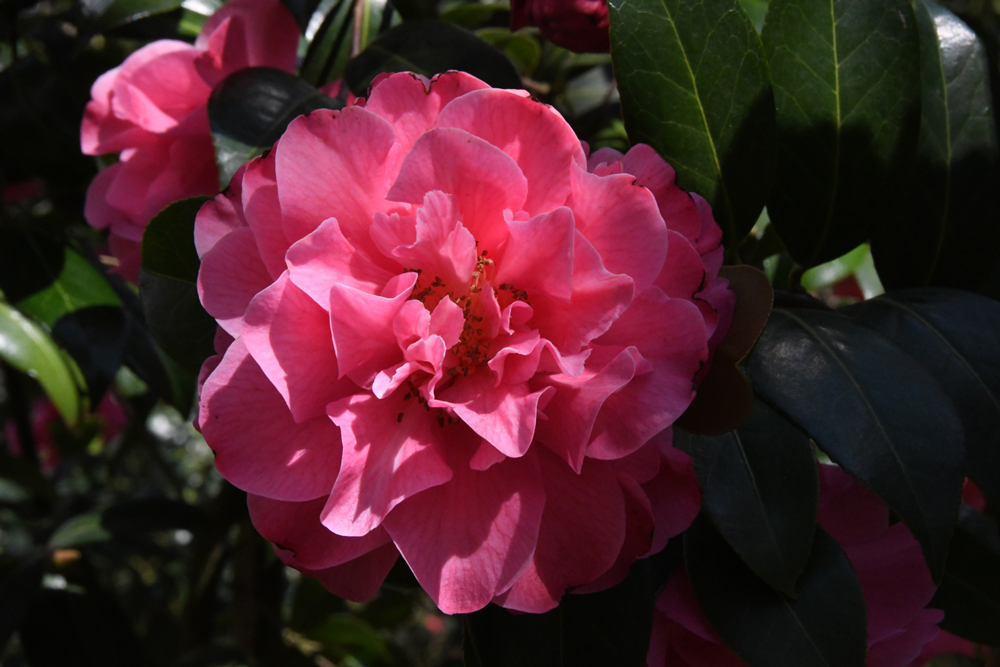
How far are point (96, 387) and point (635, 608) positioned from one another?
70 cm

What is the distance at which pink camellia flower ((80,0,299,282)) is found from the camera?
2.66 ft

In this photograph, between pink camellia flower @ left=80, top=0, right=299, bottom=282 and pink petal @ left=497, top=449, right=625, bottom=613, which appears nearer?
pink petal @ left=497, top=449, right=625, bottom=613

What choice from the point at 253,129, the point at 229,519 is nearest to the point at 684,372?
the point at 253,129

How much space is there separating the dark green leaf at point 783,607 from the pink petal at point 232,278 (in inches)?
15.0

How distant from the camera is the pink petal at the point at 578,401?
476 mm

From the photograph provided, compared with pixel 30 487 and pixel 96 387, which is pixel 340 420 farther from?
pixel 30 487

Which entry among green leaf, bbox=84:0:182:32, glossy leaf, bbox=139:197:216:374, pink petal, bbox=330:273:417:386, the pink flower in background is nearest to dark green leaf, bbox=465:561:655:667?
pink petal, bbox=330:273:417:386

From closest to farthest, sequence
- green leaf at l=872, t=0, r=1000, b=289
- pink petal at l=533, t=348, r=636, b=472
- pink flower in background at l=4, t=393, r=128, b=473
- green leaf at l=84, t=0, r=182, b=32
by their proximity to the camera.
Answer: pink petal at l=533, t=348, r=636, b=472 < green leaf at l=872, t=0, r=1000, b=289 < green leaf at l=84, t=0, r=182, b=32 < pink flower in background at l=4, t=393, r=128, b=473

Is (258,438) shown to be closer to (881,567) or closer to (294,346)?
(294,346)

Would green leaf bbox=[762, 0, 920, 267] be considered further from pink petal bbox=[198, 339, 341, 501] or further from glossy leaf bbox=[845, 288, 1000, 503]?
pink petal bbox=[198, 339, 341, 501]

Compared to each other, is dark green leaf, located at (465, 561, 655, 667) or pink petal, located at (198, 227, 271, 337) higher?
pink petal, located at (198, 227, 271, 337)

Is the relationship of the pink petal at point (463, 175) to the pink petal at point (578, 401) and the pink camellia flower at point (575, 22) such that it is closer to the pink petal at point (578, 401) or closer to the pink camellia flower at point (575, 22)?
the pink petal at point (578, 401)

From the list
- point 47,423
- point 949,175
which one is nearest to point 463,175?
point 949,175

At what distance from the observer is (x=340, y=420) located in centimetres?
51
